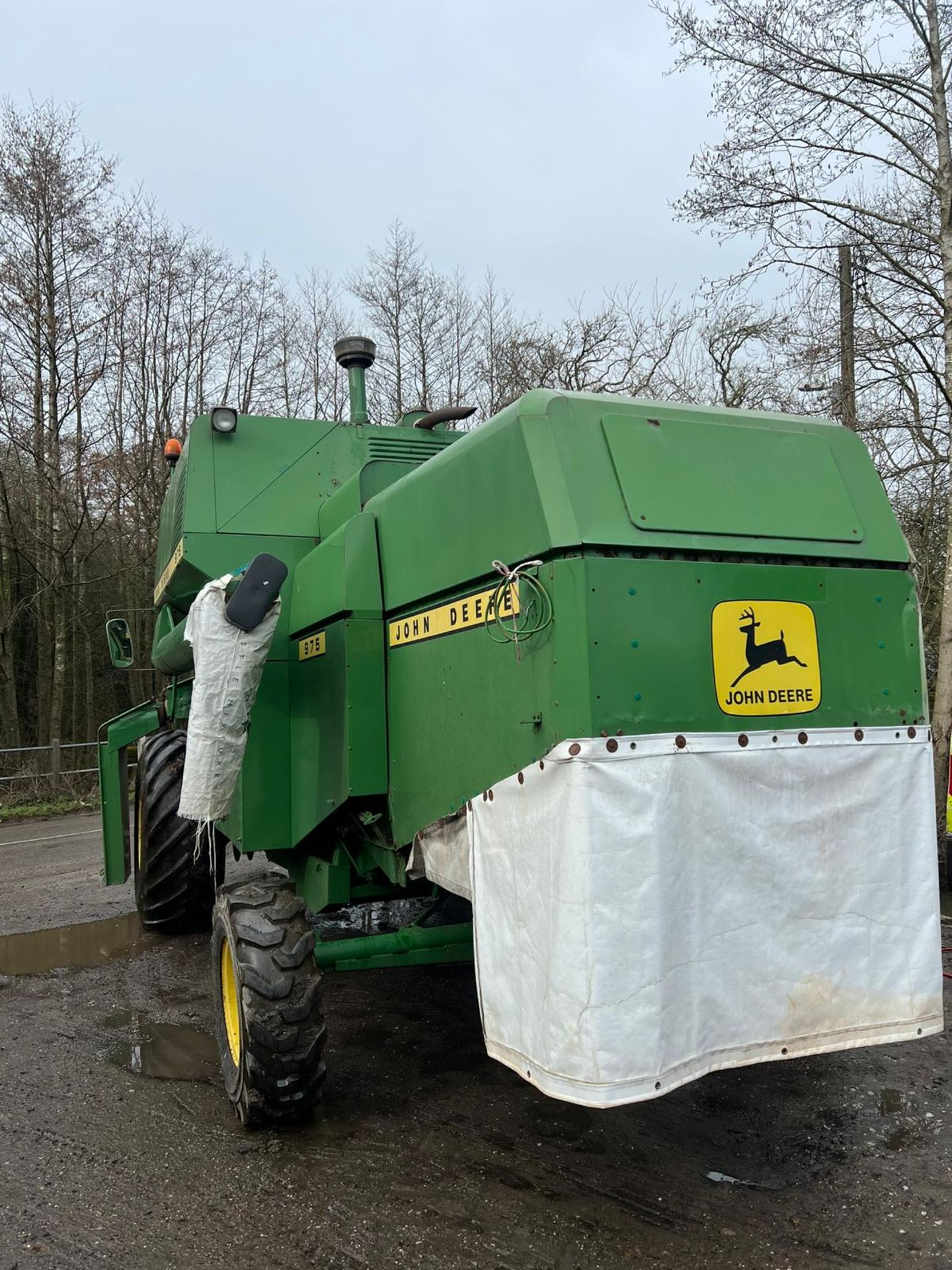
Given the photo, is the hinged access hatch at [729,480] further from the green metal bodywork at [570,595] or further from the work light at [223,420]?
the work light at [223,420]

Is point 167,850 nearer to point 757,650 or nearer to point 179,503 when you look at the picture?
point 179,503

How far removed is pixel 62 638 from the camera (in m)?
16.7

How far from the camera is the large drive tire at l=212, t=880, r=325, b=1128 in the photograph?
329 centimetres

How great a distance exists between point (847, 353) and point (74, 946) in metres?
9.35

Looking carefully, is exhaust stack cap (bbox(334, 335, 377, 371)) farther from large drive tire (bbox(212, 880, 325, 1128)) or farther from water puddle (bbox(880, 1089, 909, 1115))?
water puddle (bbox(880, 1089, 909, 1115))

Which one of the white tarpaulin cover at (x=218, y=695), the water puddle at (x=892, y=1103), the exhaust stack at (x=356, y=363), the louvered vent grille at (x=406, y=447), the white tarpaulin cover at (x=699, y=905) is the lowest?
the water puddle at (x=892, y=1103)

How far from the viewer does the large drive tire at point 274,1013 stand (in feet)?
10.8

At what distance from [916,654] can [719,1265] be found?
1775mm

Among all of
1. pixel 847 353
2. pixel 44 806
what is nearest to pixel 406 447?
pixel 847 353

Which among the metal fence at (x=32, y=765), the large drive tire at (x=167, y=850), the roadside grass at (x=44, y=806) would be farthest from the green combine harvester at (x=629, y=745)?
the metal fence at (x=32, y=765)

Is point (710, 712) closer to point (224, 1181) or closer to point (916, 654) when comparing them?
point (916, 654)

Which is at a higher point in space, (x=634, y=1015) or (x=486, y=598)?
(x=486, y=598)

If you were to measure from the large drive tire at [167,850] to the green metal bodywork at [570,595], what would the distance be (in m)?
1.84

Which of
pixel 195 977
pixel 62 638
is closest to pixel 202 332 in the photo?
pixel 62 638
